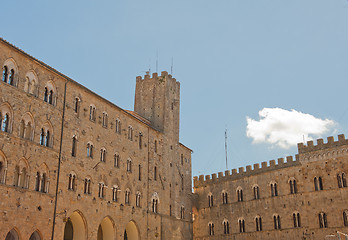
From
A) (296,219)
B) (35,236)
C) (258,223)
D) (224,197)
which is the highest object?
(224,197)

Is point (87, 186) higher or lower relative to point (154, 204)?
higher

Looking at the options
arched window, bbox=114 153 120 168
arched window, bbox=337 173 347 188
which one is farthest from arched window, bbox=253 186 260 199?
arched window, bbox=114 153 120 168

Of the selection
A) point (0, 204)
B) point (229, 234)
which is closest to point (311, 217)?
point (229, 234)

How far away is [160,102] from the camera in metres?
40.0

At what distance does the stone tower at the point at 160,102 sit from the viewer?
39534 mm

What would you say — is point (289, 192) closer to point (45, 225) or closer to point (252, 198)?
point (252, 198)

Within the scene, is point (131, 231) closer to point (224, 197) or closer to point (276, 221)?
point (224, 197)

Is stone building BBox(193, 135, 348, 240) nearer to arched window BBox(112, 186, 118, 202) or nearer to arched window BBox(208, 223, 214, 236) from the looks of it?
arched window BBox(208, 223, 214, 236)

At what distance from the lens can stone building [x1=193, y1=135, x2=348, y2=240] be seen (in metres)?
33.1

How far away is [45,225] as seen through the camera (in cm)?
2394

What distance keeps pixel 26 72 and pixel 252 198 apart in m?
24.1

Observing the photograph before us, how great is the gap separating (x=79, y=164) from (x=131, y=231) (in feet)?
28.0

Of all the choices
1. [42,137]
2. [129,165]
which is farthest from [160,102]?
[42,137]

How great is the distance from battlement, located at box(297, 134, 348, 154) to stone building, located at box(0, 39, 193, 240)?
1228cm
